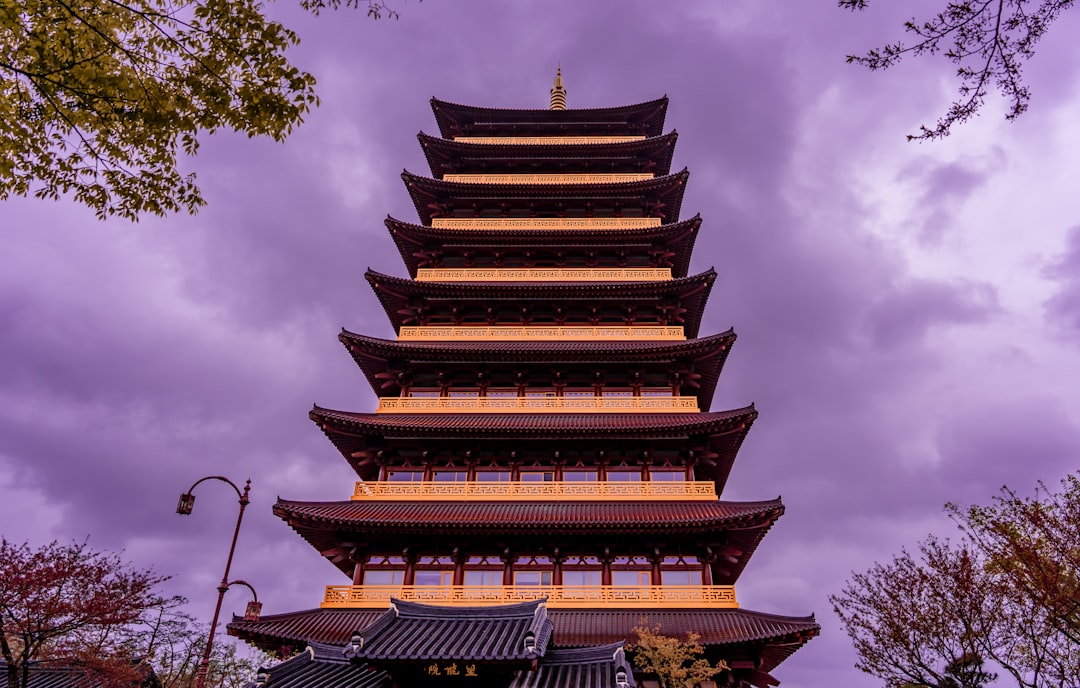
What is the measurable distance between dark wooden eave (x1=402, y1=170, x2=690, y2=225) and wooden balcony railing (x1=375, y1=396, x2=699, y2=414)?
12779 millimetres

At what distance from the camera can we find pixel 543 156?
3778 centimetres

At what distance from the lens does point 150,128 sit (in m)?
7.48

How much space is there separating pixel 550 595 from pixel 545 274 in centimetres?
1645

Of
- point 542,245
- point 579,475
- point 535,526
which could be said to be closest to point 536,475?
point 579,475

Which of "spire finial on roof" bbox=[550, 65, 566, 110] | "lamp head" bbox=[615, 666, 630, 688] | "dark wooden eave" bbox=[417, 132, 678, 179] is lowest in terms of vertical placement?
"lamp head" bbox=[615, 666, 630, 688]

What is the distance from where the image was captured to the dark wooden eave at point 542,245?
1276 inches

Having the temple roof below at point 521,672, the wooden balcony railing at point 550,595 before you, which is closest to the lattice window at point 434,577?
the wooden balcony railing at point 550,595

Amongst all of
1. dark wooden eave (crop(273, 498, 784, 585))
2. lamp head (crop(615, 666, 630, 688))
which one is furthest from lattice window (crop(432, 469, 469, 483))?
lamp head (crop(615, 666, 630, 688))

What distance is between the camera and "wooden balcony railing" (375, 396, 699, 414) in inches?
1050

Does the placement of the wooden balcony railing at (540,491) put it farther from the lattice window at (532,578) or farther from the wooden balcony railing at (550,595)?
the wooden balcony railing at (550,595)

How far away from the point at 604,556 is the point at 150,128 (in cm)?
1839

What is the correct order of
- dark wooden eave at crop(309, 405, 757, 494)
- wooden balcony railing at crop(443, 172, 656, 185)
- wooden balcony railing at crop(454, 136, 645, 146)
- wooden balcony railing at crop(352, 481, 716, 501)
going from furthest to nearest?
1. wooden balcony railing at crop(454, 136, 645, 146)
2. wooden balcony railing at crop(443, 172, 656, 185)
3. dark wooden eave at crop(309, 405, 757, 494)
4. wooden balcony railing at crop(352, 481, 716, 501)

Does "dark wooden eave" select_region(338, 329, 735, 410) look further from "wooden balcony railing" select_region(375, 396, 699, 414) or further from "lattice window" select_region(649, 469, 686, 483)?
"lattice window" select_region(649, 469, 686, 483)

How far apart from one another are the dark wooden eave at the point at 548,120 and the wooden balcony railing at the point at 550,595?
29473 millimetres
